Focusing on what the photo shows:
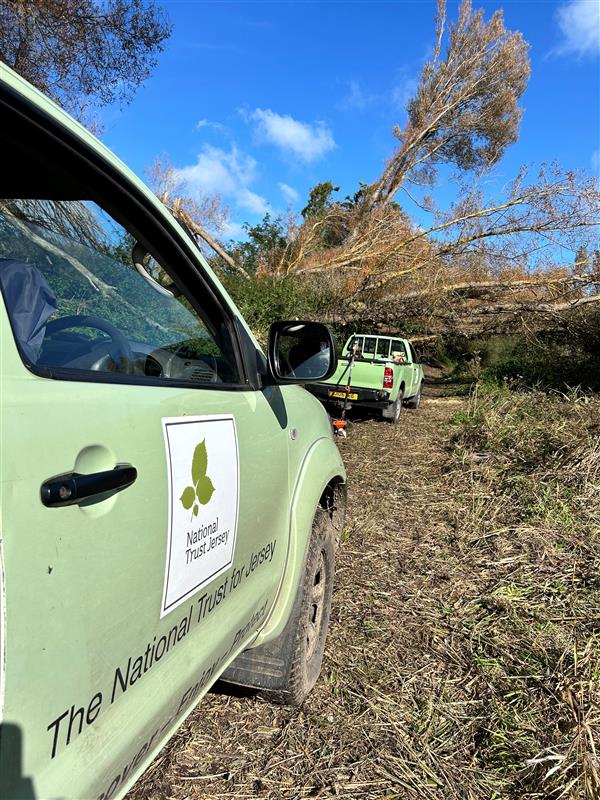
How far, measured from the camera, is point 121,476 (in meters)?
1.01

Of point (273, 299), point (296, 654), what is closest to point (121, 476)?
point (296, 654)

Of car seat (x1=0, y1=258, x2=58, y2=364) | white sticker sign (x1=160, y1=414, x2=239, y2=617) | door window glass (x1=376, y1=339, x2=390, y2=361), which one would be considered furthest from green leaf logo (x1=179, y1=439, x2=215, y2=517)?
door window glass (x1=376, y1=339, x2=390, y2=361)

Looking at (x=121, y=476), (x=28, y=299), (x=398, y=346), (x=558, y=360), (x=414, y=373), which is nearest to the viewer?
(x=121, y=476)

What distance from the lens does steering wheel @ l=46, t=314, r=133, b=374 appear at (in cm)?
136

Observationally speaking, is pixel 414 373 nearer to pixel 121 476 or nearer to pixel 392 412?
pixel 392 412

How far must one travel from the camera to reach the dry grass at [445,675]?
2041 millimetres

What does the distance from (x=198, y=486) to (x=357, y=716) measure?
5.73 ft

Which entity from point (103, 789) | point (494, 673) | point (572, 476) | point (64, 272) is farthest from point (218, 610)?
point (572, 476)

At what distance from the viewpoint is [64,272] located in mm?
1488

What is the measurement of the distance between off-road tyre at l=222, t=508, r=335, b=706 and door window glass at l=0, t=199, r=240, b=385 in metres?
1.04

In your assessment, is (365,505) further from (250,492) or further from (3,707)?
(3,707)

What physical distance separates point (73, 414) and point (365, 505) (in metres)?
4.60

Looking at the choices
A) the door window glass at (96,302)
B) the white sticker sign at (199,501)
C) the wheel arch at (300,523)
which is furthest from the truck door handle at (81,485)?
the wheel arch at (300,523)

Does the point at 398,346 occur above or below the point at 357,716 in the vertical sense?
above
